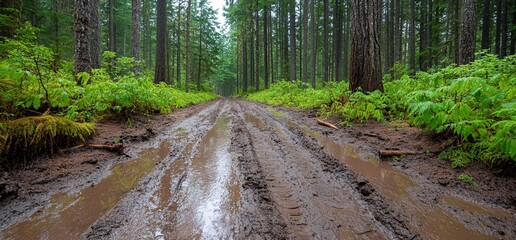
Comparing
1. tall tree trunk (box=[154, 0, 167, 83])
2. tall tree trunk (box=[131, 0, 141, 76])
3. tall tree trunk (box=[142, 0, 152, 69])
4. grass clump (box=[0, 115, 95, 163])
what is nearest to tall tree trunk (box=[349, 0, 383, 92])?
grass clump (box=[0, 115, 95, 163])

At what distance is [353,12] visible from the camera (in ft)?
21.2

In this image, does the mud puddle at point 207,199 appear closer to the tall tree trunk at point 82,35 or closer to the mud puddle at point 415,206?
the mud puddle at point 415,206

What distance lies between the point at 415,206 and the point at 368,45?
17.7ft

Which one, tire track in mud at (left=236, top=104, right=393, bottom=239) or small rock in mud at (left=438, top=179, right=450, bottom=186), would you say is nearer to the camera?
tire track in mud at (left=236, top=104, right=393, bottom=239)

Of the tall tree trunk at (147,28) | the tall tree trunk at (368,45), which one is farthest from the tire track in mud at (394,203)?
the tall tree trunk at (147,28)

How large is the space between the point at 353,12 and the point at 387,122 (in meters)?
3.38

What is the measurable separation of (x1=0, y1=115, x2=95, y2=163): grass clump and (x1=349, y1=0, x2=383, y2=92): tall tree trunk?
620 centimetres

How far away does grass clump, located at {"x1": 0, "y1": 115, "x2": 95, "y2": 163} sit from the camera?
2553 mm

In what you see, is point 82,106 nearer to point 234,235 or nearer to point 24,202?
point 24,202

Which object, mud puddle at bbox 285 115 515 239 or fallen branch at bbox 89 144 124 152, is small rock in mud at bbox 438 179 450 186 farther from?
fallen branch at bbox 89 144 124 152

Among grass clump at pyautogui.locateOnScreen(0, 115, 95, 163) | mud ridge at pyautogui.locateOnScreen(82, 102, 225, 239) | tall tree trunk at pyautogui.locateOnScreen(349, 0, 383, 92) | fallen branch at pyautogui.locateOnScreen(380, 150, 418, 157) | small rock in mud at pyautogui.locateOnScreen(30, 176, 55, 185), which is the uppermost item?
tall tree trunk at pyautogui.locateOnScreen(349, 0, 383, 92)

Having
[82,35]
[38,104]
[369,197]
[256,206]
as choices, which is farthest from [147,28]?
[369,197]

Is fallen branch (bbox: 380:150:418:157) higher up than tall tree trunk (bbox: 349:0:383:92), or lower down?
lower down

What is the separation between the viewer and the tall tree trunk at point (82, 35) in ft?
17.6
